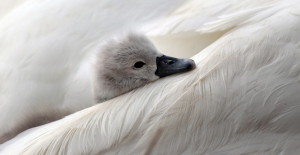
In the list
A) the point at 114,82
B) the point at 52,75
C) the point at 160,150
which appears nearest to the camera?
the point at 160,150

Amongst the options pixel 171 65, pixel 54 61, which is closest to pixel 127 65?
pixel 171 65

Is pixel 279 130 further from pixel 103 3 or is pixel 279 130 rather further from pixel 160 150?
Result: pixel 103 3

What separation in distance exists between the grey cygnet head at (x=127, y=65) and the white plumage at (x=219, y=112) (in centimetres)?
6

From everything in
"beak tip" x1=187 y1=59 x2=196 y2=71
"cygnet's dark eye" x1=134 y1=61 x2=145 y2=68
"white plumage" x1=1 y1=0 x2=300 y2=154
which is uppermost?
"cygnet's dark eye" x1=134 y1=61 x2=145 y2=68

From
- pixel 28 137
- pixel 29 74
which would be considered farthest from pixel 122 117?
pixel 29 74

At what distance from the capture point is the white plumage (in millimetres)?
1735

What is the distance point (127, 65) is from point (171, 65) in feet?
0.44

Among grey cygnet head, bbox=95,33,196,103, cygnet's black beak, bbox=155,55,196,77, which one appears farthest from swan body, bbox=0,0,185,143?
cygnet's black beak, bbox=155,55,196,77

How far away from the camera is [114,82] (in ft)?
6.11

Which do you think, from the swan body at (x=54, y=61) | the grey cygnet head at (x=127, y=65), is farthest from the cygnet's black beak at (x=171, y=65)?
the swan body at (x=54, y=61)

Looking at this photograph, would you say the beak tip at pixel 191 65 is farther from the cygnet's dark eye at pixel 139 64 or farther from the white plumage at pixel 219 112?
the cygnet's dark eye at pixel 139 64

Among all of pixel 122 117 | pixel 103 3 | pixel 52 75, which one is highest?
pixel 103 3

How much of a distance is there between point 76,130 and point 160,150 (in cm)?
21

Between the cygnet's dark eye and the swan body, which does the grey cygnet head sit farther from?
the swan body
